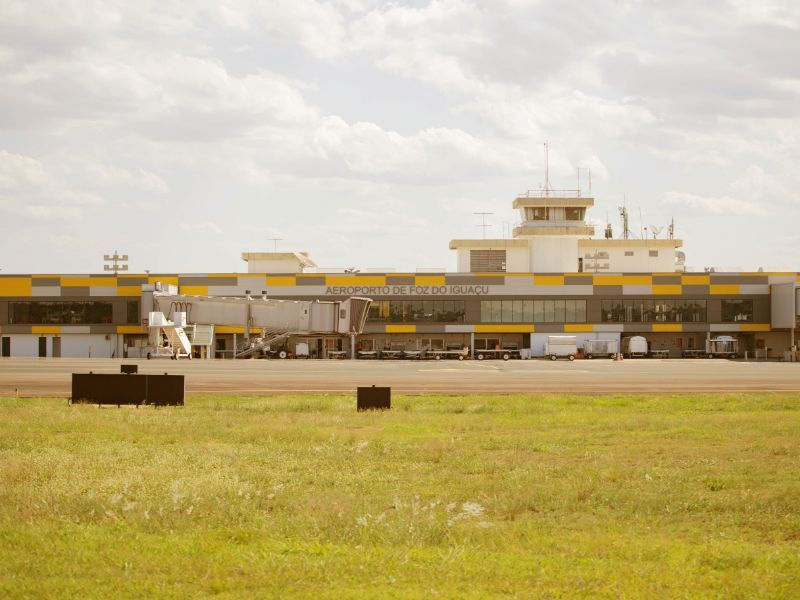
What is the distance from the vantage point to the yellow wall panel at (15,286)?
339 feet

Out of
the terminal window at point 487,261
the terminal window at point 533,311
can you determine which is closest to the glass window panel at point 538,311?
the terminal window at point 533,311

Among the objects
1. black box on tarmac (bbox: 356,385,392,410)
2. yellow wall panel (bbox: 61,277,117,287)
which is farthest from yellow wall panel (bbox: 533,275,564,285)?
black box on tarmac (bbox: 356,385,392,410)

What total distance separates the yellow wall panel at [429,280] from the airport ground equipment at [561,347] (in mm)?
15659

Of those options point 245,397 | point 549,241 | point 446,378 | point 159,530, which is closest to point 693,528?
point 159,530

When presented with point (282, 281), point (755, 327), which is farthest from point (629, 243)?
point (282, 281)

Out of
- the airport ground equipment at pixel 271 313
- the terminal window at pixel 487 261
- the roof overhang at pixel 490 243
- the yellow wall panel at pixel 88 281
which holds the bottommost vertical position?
the airport ground equipment at pixel 271 313

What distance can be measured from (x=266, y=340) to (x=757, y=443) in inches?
2388

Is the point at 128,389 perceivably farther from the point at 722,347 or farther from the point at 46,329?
the point at 722,347

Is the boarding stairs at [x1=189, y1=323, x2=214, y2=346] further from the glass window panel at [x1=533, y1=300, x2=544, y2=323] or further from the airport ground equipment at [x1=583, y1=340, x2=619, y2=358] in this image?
the airport ground equipment at [x1=583, y1=340, x2=619, y2=358]

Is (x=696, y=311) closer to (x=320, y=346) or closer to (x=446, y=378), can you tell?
(x=320, y=346)

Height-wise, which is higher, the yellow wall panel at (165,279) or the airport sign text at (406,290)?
the yellow wall panel at (165,279)

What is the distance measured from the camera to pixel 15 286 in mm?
103375

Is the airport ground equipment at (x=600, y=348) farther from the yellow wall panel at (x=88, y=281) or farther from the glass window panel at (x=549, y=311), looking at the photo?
the yellow wall panel at (x=88, y=281)

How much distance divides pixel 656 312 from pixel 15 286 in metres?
73.3
